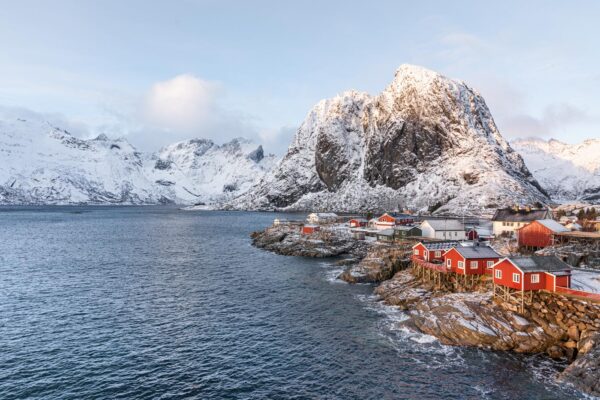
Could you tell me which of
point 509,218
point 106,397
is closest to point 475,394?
point 106,397

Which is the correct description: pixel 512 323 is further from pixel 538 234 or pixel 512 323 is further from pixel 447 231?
pixel 447 231

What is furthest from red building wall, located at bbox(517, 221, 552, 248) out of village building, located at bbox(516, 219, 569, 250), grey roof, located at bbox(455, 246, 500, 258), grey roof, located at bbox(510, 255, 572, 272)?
grey roof, located at bbox(510, 255, 572, 272)

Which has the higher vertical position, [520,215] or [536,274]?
[520,215]

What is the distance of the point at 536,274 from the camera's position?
4350 centimetres

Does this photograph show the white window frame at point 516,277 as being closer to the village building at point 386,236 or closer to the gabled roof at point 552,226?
the gabled roof at point 552,226

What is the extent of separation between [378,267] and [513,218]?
125 feet

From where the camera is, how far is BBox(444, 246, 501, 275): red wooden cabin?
52781mm

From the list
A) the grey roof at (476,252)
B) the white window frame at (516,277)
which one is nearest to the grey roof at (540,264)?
the white window frame at (516,277)

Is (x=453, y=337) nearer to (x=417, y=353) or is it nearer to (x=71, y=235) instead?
(x=417, y=353)

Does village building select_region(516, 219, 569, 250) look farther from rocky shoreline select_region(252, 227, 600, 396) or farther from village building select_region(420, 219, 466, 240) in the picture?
rocky shoreline select_region(252, 227, 600, 396)

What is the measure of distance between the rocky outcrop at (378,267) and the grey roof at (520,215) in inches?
1157

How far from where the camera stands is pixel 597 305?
39.7 meters

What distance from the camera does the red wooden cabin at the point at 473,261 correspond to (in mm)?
52781

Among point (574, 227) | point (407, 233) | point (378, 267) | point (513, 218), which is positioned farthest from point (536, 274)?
point (513, 218)
